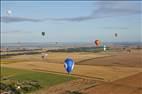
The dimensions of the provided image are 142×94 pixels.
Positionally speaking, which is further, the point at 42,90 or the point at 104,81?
the point at 104,81

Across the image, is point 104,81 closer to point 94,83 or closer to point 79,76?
point 94,83

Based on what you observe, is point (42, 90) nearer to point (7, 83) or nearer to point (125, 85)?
point (7, 83)

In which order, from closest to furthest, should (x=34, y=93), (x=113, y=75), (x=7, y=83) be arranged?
(x=34, y=93)
(x=7, y=83)
(x=113, y=75)

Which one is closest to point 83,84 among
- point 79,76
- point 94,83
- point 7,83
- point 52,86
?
point 94,83

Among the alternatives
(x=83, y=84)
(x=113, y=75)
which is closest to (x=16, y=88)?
(x=83, y=84)

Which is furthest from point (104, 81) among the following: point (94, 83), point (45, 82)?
point (45, 82)

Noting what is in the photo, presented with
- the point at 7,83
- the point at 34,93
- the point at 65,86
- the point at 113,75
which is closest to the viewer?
the point at 34,93

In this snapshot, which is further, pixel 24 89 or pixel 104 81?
pixel 104 81

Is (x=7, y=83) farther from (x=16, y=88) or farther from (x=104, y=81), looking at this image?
(x=104, y=81)
